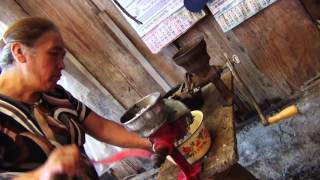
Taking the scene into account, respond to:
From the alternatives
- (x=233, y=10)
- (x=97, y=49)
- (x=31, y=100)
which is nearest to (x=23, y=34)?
(x=31, y=100)

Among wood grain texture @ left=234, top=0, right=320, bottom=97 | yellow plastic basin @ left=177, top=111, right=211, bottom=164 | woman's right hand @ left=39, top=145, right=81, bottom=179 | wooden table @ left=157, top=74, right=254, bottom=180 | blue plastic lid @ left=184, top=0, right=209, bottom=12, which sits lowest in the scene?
wood grain texture @ left=234, top=0, right=320, bottom=97

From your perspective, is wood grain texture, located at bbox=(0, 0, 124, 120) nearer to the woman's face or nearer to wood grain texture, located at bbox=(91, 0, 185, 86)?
wood grain texture, located at bbox=(91, 0, 185, 86)

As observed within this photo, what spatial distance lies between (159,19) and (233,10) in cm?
63

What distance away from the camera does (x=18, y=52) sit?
234 centimetres

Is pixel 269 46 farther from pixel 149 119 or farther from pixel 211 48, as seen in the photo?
pixel 149 119

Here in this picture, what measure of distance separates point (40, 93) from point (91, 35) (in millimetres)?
1334

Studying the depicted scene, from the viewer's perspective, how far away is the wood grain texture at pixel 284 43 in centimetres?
318

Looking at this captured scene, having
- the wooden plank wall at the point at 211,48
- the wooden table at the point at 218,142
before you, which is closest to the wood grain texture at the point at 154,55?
the wooden plank wall at the point at 211,48

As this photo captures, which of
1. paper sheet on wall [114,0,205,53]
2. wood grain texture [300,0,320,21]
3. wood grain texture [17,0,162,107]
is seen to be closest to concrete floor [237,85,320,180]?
wood grain texture [300,0,320,21]

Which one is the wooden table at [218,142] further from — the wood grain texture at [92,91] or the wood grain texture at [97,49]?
the wood grain texture at [92,91]

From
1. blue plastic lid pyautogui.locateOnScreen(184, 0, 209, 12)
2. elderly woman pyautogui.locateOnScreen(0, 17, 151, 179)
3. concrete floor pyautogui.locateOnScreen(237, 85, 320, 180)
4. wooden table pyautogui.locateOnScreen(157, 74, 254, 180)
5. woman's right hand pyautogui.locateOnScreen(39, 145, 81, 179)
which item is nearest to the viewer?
woman's right hand pyautogui.locateOnScreen(39, 145, 81, 179)

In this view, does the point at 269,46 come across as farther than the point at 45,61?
Yes

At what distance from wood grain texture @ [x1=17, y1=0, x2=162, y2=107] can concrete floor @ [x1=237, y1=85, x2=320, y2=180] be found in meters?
1.00

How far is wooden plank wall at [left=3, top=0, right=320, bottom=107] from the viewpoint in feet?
10.6
